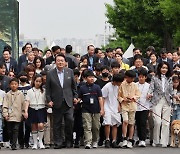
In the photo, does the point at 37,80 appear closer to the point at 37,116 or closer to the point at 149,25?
the point at 37,116

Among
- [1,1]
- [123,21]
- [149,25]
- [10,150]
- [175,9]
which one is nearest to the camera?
[10,150]

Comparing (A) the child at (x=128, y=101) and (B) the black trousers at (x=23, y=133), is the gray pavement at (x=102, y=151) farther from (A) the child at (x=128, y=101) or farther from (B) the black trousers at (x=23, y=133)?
(B) the black trousers at (x=23, y=133)

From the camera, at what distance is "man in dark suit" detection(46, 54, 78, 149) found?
12.6 m

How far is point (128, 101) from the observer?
12.8 meters

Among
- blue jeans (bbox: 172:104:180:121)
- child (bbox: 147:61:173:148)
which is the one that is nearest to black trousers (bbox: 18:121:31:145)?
child (bbox: 147:61:173:148)

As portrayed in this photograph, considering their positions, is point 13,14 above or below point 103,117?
above

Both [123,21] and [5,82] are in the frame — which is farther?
[123,21]

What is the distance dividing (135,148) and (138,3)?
89.3 feet

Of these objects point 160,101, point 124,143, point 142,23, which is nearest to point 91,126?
point 124,143

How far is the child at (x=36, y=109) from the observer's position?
12.7 m

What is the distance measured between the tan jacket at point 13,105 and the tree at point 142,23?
849 inches

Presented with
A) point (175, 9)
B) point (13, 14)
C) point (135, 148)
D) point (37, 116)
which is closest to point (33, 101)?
point (37, 116)

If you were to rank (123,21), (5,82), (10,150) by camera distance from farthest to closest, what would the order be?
1. (123,21)
2. (5,82)
3. (10,150)

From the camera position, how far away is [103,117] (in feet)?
42.5
